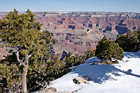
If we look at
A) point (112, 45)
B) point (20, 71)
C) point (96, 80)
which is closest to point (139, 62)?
point (112, 45)

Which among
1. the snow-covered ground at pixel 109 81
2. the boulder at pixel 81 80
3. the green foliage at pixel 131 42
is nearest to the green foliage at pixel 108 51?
the snow-covered ground at pixel 109 81

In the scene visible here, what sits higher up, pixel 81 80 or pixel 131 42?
pixel 131 42

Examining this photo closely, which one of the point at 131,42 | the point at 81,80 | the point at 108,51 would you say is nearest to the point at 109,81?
the point at 81,80

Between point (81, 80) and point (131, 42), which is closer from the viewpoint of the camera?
point (81, 80)

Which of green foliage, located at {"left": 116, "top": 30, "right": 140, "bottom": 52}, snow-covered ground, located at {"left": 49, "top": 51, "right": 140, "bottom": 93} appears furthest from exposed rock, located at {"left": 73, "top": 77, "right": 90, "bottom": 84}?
green foliage, located at {"left": 116, "top": 30, "right": 140, "bottom": 52}

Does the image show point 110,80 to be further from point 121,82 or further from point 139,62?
point 139,62

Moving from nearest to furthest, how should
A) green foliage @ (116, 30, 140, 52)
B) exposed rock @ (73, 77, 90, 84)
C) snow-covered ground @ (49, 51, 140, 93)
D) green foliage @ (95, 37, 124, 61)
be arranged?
1. snow-covered ground @ (49, 51, 140, 93)
2. exposed rock @ (73, 77, 90, 84)
3. green foliage @ (95, 37, 124, 61)
4. green foliage @ (116, 30, 140, 52)

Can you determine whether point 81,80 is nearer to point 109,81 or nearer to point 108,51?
point 109,81

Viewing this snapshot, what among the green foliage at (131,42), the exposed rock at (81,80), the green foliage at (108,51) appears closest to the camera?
the exposed rock at (81,80)

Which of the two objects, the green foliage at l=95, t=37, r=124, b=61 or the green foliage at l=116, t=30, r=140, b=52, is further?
the green foliage at l=116, t=30, r=140, b=52

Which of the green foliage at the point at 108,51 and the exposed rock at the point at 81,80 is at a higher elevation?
the green foliage at the point at 108,51

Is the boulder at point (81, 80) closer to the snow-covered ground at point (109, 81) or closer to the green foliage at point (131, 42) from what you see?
the snow-covered ground at point (109, 81)

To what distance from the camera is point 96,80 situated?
2052 cm

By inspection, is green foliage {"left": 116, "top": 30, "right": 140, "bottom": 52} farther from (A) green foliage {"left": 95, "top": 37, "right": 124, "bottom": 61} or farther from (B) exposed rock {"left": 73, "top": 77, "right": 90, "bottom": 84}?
(B) exposed rock {"left": 73, "top": 77, "right": 90, "bottom": 84}
